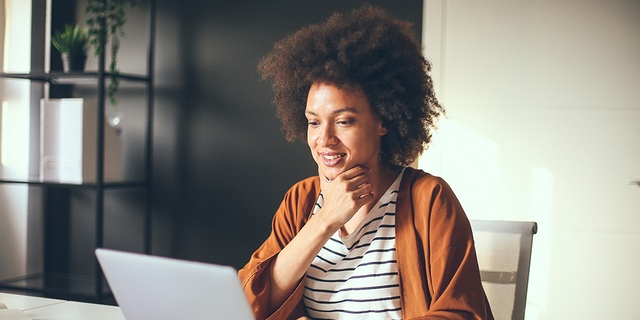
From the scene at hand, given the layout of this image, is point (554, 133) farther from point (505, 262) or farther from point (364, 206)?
point (364, 206)

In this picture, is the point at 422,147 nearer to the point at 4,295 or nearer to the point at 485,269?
→ the point at 485,269

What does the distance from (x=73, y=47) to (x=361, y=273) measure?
2.54 metres

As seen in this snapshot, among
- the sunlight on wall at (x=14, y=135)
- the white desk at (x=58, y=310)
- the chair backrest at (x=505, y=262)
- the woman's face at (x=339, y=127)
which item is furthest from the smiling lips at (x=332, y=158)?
the sunlight on wall at (x=14, y=135)

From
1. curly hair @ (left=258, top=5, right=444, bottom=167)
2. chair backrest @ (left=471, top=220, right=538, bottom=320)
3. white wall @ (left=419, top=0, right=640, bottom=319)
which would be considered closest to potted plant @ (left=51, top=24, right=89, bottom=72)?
white wall @ (left=419, top=0, right=640, bottom=319)

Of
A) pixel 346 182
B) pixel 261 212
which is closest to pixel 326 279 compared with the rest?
pixel 346 182

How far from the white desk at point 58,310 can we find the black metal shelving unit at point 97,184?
1.76m

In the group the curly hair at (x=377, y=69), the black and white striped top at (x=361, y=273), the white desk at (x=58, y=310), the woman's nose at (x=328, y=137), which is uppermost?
the curly hair at (x=377, y=69)

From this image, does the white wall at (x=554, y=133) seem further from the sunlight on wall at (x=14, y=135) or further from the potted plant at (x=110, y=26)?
the sunlight on wall at (x=14, y=135)

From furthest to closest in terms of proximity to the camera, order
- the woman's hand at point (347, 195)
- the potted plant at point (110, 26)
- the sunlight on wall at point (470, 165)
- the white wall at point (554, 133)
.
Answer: the potted plant at point (110, 26) < the sunlight on wall at point (470, 165) < the white wall at point (554, 133) < the woman's hand at point (347, 195)

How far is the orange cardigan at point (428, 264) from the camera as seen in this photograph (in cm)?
140

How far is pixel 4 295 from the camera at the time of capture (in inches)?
66.1

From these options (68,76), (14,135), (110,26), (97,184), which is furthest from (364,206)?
(14,135)

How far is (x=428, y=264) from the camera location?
4.90 feet

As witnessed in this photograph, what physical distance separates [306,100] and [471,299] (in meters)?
0.68
